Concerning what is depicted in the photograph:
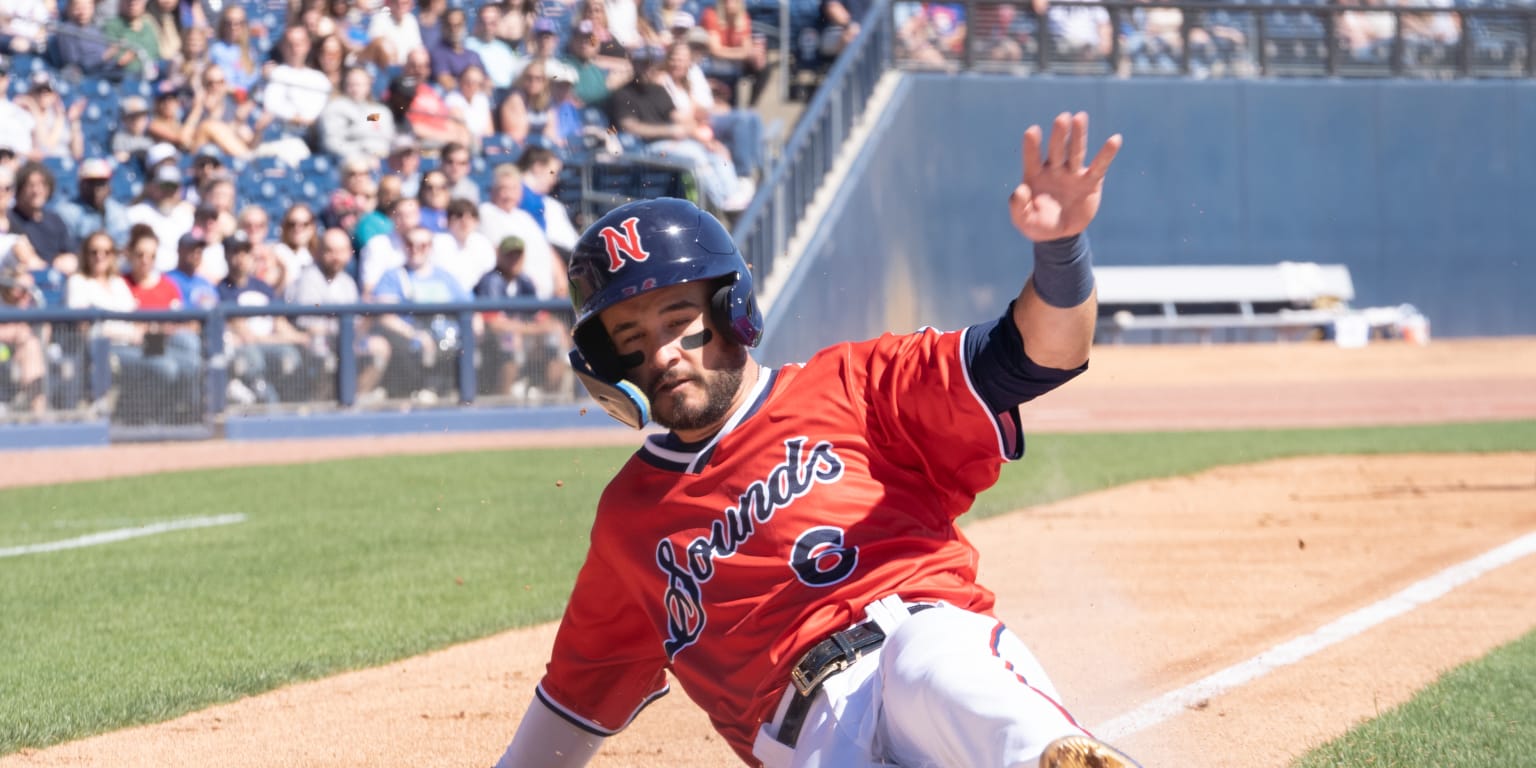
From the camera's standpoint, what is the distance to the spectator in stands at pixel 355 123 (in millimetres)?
13961

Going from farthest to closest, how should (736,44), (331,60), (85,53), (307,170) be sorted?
(736,44)
(85,53)
(307,170)
(331,60)

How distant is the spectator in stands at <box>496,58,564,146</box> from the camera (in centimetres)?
1212

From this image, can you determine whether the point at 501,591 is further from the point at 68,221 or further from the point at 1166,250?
the point at 1166,250

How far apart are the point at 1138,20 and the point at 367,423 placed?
10.3 meters

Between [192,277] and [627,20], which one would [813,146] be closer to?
[627,20]

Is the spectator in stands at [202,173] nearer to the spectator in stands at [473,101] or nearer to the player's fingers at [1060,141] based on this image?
the spectator in stands at [473,101]

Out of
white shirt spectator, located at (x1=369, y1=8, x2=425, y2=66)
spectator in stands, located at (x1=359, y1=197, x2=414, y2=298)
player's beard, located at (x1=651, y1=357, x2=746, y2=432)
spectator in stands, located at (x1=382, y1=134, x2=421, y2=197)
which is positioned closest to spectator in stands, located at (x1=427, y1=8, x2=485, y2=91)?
white shirt spectator, located at (x1=369, y1=8, x2=425, y2=66)

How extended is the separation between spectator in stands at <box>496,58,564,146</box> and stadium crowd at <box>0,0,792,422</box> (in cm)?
3

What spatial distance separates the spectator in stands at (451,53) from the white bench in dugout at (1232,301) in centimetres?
939

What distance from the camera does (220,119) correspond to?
48.3 ft

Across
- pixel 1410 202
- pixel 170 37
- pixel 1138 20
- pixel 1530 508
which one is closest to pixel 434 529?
pixel 1530 508

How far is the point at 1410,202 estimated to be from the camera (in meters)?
21.0

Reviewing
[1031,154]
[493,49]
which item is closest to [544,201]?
[493,49]

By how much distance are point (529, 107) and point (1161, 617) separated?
7.85 metres
